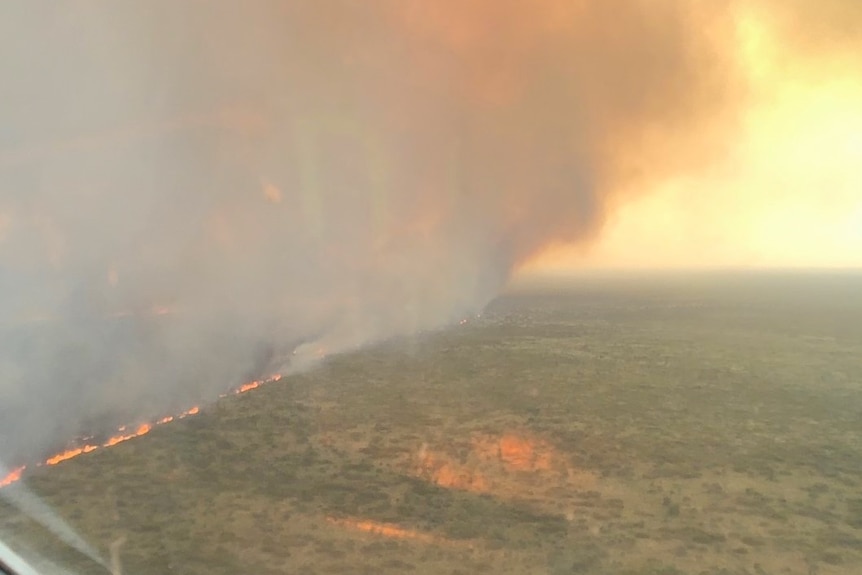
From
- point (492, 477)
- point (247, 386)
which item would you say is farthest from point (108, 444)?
point (492, 477)

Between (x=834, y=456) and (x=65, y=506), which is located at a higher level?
(x=65, y=506)

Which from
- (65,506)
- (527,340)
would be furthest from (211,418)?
(527,340)

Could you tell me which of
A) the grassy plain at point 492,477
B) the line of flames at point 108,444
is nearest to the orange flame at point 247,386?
the line of flames at point 108,444

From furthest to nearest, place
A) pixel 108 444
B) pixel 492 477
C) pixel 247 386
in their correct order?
pixel 247 386 < pixel 108 444 < pixel 492 477

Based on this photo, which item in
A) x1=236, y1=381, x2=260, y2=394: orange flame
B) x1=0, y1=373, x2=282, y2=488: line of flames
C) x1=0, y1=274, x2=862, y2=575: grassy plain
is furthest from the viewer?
x1=236, y1=381, x2=260, y2=394: orange flame

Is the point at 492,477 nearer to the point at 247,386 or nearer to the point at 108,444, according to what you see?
the point at 108,444

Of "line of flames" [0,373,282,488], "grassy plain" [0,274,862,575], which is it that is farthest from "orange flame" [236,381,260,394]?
"grassy plain" [0,274,862,575]

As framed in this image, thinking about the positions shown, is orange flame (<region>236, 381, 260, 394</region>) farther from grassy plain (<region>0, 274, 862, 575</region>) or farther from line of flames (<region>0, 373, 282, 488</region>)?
grassy plain (<region>0, 274, 862, 575</region>)

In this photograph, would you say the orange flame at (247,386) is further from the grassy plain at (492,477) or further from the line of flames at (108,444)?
the grassy plain at (492,477)

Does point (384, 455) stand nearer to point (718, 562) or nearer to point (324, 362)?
point (718, 562)
